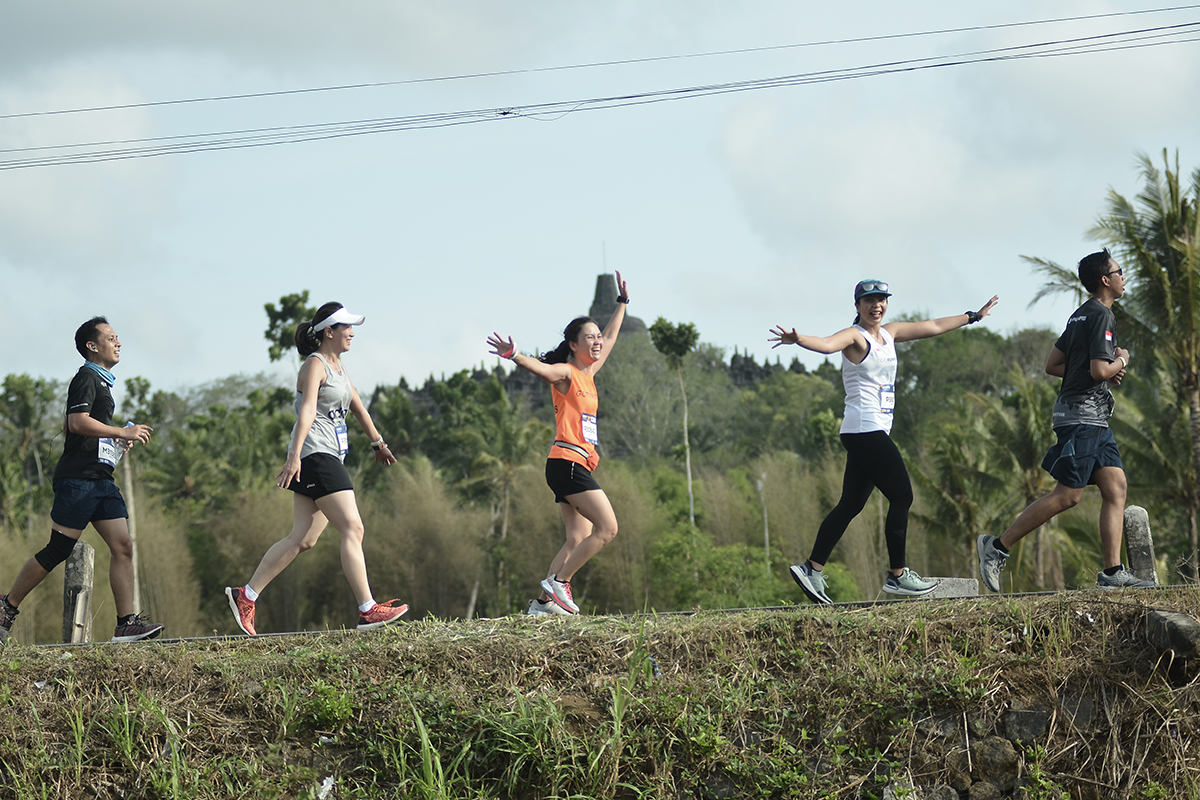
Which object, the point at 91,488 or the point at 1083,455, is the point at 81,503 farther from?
the point at 1083,455

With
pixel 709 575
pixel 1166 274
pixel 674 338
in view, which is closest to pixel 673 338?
pixel 674 338

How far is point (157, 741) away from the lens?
530cm

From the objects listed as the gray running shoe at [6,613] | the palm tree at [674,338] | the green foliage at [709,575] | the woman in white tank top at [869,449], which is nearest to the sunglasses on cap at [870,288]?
the woman in white tank top at [869,449]

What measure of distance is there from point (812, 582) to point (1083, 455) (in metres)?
1.79

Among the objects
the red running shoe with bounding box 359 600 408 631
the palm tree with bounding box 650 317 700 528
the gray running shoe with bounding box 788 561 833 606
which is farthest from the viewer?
the palm tree with bounding box 650 317 700 528

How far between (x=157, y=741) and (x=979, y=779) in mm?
3892

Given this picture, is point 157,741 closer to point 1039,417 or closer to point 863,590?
point 1039,417

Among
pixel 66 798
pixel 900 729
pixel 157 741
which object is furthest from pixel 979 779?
pixel 66 798

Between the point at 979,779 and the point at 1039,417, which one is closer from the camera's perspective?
the point at 979,779

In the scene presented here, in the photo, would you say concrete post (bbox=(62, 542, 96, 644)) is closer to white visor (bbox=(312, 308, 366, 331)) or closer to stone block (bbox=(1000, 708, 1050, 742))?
white visor (bbox=(312, 308, 366, 331))

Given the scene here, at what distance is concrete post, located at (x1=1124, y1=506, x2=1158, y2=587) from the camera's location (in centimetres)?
703

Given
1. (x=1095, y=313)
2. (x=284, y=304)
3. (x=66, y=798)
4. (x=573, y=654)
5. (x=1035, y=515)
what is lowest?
(x=66, y=798)

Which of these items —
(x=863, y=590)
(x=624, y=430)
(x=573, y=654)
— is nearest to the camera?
(x=573, y=654)

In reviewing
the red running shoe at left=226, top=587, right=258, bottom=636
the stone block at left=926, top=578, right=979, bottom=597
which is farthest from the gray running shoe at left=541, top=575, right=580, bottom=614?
the stone block at left=926, top=578, right=979, bottom=597
